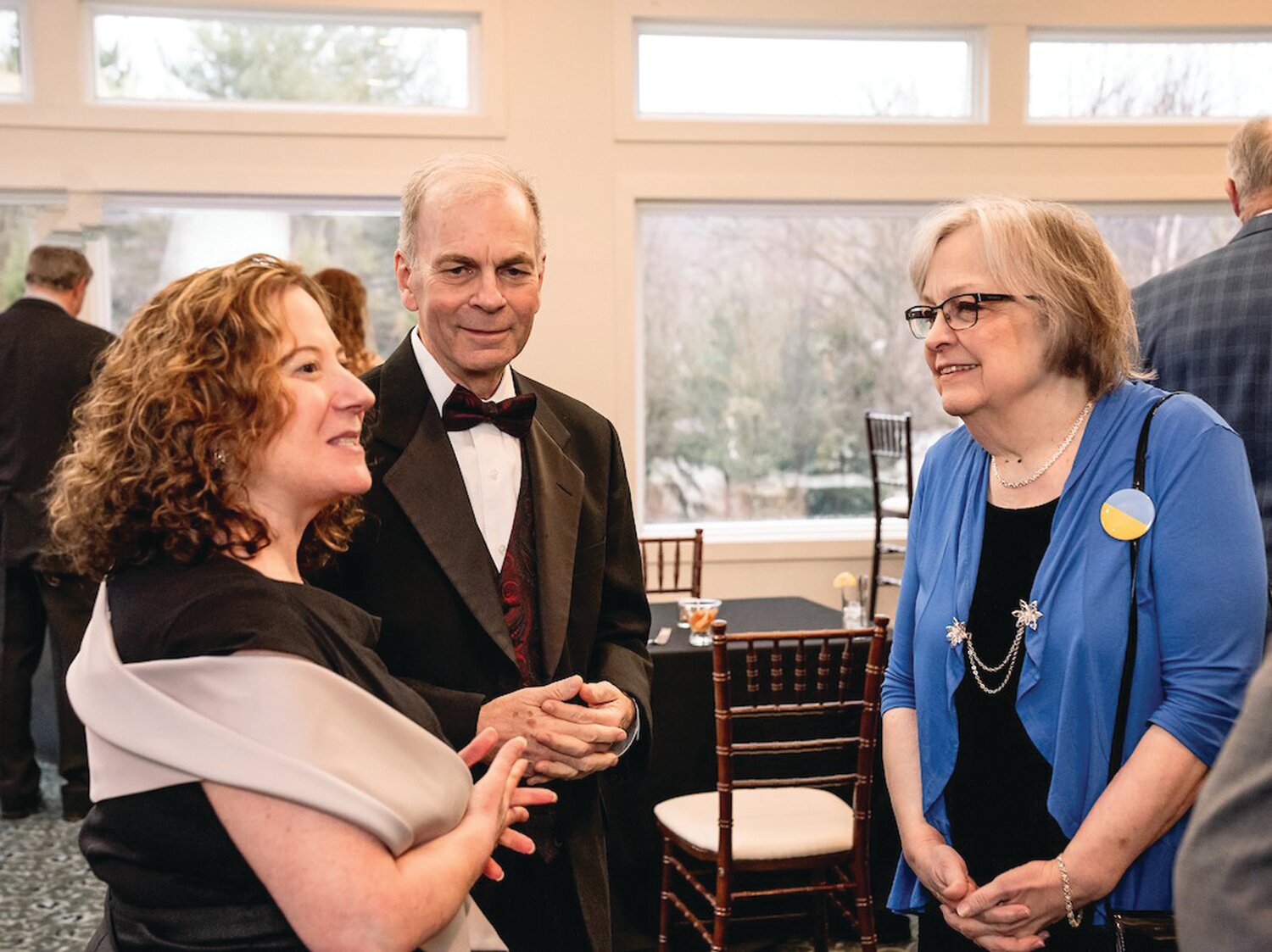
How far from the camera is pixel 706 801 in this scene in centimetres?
333

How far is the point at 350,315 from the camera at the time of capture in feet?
14.8

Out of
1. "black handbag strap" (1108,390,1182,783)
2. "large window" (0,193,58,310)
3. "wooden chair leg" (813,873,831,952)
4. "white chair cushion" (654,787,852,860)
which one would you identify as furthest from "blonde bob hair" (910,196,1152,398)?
"large window" (0,193,58,310)

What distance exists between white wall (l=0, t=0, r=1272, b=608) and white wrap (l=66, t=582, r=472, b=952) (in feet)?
15.1

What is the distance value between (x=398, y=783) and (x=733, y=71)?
560 cm

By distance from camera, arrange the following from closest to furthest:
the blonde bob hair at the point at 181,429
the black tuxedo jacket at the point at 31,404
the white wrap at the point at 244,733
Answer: the white wrap at the point at 244,733 → the blonde bob hair at the point at 181,429 → the black tuxedo jacket at the point at 31,404

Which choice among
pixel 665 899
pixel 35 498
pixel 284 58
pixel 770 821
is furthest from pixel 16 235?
pixel 770 821

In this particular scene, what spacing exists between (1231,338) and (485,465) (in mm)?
1576

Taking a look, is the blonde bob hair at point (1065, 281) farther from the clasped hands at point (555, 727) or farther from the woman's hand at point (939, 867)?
the clasped hands at point (555, 727)

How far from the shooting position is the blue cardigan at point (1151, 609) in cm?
165

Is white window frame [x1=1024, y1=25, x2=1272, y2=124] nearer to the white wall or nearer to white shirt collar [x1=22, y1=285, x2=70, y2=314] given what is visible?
the white wall

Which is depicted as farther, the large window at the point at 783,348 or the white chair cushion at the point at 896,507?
the large window at the point at 783,348

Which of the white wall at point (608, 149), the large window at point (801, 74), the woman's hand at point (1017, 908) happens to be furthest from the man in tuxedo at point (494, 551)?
the large window at point (801, 74)

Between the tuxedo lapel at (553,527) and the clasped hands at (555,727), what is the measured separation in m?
0.11

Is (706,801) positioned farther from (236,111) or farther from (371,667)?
(236,111)
